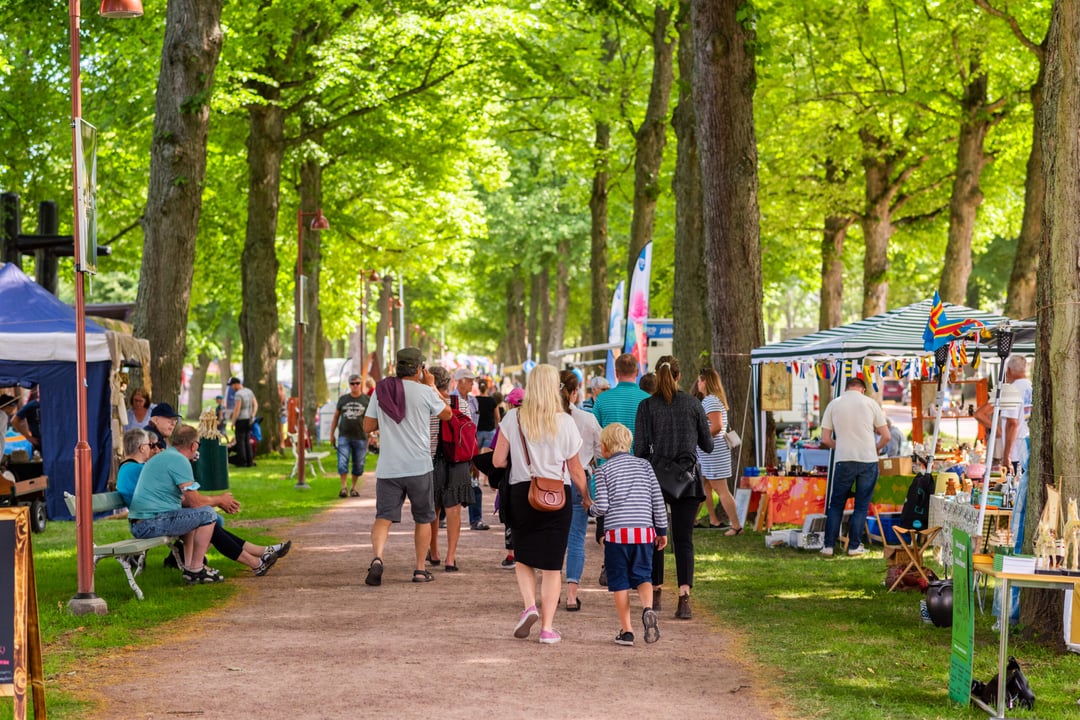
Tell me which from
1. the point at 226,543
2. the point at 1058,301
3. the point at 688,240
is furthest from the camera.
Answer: the point at 688,240

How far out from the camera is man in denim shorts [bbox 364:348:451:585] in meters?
11.8

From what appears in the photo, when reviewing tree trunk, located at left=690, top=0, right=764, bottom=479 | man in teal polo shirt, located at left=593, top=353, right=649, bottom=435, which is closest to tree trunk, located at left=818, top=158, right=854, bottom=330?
tree trunk, located at left=690, top=0, right=764, bottom=479

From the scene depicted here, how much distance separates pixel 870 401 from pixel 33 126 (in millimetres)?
23438

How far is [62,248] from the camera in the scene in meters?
21.8

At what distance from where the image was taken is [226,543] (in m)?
12.5

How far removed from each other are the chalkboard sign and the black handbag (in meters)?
5.14

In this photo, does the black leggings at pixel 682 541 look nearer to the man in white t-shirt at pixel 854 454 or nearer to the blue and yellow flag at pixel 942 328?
the blue and yellow flag at pixel 942 328

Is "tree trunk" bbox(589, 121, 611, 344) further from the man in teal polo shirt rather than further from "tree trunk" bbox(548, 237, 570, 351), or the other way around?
the man in teal polo shirt

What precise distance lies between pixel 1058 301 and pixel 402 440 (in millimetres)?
5447

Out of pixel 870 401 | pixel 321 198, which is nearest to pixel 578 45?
pixel 321 198

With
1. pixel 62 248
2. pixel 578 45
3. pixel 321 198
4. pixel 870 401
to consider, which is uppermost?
pixel 578 45

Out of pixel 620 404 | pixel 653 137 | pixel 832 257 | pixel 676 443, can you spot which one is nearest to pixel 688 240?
pixel 653 137

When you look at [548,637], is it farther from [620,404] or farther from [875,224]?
[875,224]

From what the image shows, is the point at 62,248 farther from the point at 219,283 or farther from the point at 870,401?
the point at 219,283
